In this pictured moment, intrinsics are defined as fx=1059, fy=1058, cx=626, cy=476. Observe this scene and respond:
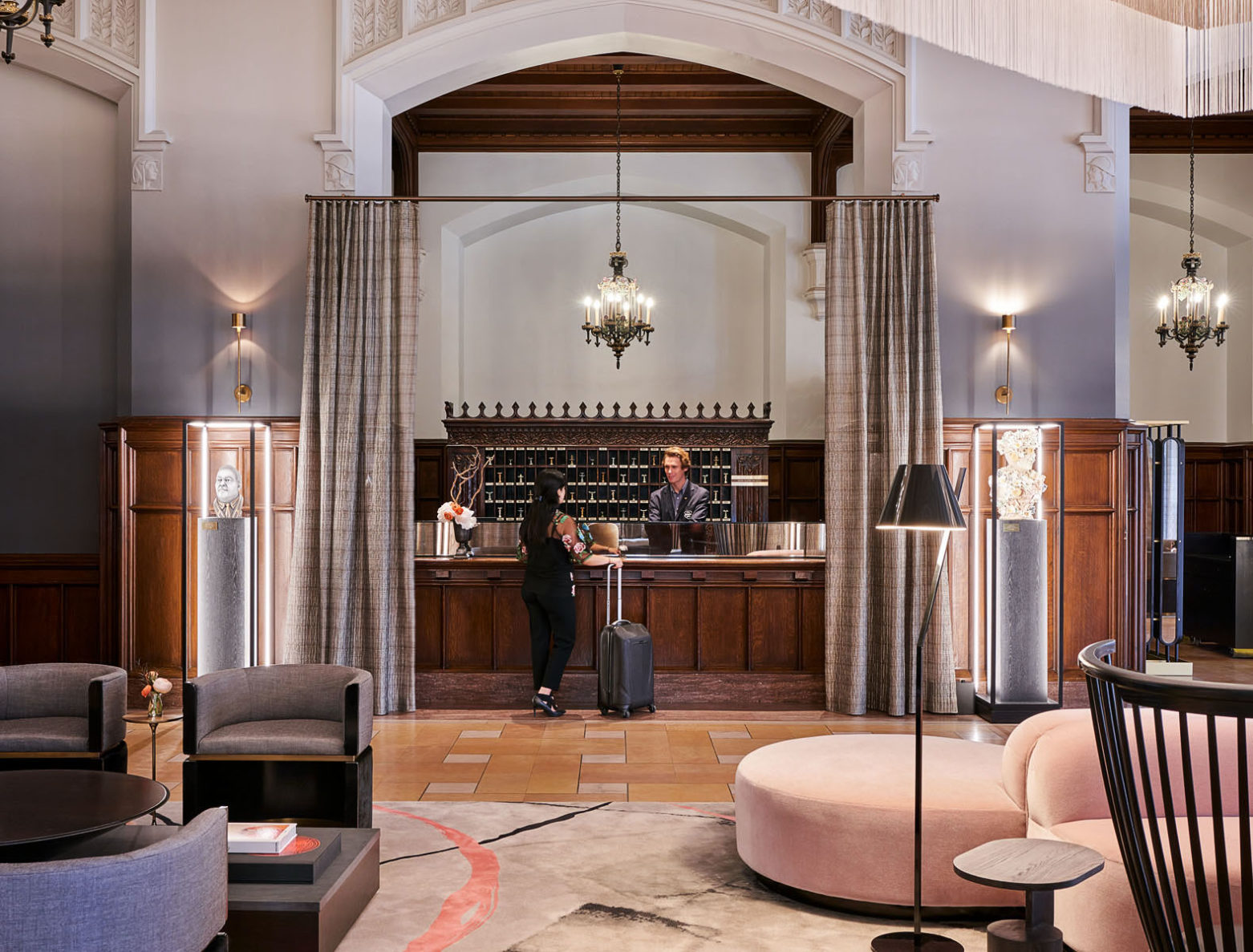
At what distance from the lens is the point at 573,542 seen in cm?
697

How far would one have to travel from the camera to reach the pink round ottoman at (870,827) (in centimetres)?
362

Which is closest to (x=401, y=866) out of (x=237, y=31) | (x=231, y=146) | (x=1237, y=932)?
(x=1237, y=932)

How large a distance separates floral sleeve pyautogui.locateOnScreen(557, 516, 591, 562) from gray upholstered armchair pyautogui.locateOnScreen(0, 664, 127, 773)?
2.95 meters

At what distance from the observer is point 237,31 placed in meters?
7.52

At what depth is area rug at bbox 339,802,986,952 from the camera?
11.5 feet

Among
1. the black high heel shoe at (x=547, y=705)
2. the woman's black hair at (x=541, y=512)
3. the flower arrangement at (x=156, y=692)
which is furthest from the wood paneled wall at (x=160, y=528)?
the flower arrangement at (x=156, y=692)

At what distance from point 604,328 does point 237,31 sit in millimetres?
4403

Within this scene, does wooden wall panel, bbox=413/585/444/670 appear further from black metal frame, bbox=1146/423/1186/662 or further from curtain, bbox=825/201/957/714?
black metal frame, bbox=1146/423/1186/662

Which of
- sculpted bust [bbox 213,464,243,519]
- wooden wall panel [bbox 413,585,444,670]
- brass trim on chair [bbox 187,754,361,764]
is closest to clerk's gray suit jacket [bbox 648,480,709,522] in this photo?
wooden wall panel [bbox 413,585,444,670]

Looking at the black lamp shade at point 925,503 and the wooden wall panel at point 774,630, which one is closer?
A: the black lamp shade at point 925,503

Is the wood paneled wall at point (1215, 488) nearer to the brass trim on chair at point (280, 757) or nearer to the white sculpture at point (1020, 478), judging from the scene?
the white sculpture at point (1020, 478)

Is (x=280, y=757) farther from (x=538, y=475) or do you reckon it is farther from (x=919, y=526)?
(x=538, y=475)

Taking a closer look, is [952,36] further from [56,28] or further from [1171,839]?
[56,28]

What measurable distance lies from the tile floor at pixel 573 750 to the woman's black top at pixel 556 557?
2.96ft
